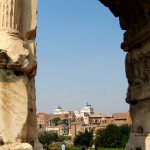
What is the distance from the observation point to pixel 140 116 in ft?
37.5

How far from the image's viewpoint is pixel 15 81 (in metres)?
6.39

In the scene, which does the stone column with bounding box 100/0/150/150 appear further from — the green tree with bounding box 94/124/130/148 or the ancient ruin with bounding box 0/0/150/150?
the green tree with bounding box 94/124/130/148

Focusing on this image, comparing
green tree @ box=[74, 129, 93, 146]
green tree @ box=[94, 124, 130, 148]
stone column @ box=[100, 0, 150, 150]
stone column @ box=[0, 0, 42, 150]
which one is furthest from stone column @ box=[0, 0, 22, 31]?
green tree @ box=[74, 129, 93, 146]

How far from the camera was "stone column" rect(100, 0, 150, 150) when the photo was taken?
1116 centimetres

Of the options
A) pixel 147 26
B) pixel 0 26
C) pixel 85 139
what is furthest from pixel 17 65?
pixel 85 139

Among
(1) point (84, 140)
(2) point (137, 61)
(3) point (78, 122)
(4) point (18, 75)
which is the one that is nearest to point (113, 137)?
(1) point (84, 140)

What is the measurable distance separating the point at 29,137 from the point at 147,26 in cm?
577

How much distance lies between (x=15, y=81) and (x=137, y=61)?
6.38 metres

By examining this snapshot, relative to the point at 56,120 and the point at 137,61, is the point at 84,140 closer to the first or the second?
the point at 137,61

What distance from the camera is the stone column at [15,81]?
6160 millimetres

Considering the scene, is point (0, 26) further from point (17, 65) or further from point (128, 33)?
point (128, 33)

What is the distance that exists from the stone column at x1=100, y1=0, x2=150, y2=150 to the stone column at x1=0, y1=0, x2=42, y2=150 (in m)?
5.21

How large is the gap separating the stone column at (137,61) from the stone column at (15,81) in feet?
17.1

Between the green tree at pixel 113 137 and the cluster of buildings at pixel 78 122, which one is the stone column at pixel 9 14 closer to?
the green tree at pixel 113 137
